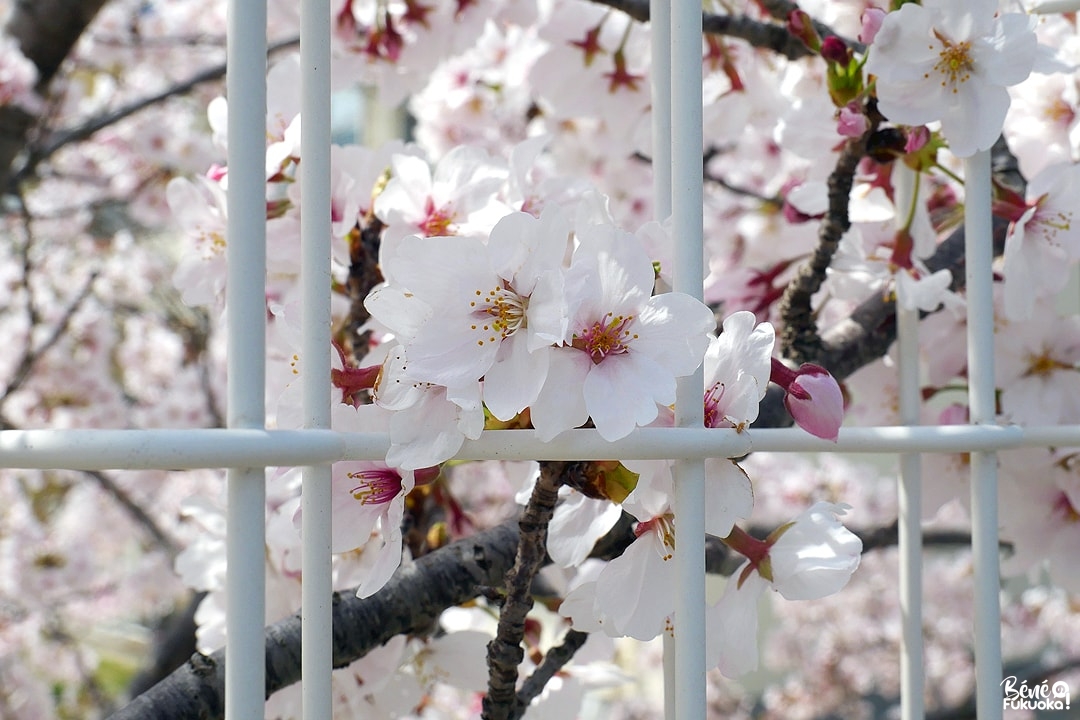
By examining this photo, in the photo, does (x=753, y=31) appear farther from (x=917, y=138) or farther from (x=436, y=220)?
(x=436, y=220)

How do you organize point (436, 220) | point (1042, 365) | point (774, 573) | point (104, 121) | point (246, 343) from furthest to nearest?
point (104, 121) < point (1042, 365) < point (436, 220) < point (774, 573) < point (246, 343)

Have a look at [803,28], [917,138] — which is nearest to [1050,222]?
[917,138]

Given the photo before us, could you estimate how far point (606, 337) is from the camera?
1.65ft

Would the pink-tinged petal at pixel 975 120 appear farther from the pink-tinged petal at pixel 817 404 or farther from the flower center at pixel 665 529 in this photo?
the flower center at pixel 665 529

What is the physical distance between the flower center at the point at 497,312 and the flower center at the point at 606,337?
0.03m

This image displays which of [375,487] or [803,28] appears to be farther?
[803,28]

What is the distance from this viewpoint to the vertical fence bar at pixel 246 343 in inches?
18.0

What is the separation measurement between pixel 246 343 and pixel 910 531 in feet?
1.70

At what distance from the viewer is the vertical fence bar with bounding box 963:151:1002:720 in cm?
66

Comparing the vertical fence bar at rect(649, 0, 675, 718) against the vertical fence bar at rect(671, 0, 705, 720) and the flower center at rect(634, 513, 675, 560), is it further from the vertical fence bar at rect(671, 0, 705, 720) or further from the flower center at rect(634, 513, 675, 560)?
the flower center at rect(634, 513, 675, 560)

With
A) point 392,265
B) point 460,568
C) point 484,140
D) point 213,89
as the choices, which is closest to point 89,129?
point 484,140

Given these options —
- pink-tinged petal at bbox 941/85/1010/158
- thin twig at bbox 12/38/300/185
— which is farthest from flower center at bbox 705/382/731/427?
thin twig at bbox 12/38/300/185

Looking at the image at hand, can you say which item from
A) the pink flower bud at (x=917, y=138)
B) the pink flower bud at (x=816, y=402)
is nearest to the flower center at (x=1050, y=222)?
the pink flower bud at (x=917, y=138)

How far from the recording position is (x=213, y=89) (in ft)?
11.9
